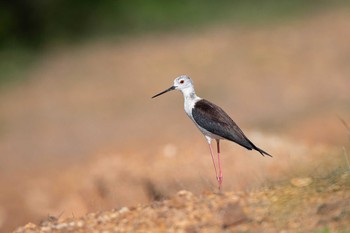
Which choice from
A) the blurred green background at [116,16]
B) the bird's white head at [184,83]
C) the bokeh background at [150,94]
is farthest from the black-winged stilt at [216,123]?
the blurred green background at [116,16]

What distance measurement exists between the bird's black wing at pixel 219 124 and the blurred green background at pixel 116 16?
14.0m

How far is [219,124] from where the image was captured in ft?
24.7

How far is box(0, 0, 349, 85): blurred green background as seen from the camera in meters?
21.9

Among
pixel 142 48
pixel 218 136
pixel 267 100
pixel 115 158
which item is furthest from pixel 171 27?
pixel 218 136

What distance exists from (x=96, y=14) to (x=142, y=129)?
26.1 feet

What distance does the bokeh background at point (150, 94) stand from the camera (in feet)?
37.4

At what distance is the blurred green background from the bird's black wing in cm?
1399

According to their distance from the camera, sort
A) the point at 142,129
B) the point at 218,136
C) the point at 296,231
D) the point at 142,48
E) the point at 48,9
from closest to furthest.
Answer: the point at 296,231
the point at 218,136
the point at 142,129
the point at 142,48
the point at 48,9

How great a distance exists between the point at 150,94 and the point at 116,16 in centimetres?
572

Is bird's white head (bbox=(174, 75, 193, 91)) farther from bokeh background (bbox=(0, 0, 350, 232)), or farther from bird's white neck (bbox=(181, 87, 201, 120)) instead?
bokeh background (bbox=(0, 0, 350, 232))

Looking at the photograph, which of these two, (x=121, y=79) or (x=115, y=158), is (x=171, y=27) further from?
(x=115, y=158)

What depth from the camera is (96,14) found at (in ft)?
74.5

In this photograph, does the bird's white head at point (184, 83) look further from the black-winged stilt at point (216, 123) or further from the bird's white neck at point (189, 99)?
the black-winged stilt at point (216, 123)

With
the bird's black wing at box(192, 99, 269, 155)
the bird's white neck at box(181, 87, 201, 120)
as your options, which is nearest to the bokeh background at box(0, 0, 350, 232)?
the bird's black wing at box(192, 99, 269, 155)
